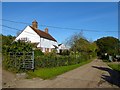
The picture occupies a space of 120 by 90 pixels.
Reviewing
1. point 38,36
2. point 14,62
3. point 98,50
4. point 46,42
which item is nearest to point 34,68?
point 14,62

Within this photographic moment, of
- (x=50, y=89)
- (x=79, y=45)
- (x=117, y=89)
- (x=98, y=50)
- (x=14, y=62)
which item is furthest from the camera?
(x=98, y=50)

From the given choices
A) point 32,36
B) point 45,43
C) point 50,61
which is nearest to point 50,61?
point 50,61

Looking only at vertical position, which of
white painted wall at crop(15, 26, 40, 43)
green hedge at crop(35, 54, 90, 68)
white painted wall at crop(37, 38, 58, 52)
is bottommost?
green hedge at crop(35, 54, 90, 68)

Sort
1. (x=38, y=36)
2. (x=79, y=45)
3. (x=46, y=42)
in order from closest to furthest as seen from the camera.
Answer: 1. (x=38, y=36)
2. (x=46, y=42)
3. (x=79, y=45)

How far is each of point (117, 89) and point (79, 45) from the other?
52.3 m

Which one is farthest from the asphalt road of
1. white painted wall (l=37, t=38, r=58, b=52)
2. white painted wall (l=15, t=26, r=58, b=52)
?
white painted wall (l=37, t=38, r=58, b=52)

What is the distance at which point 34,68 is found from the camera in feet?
70.6

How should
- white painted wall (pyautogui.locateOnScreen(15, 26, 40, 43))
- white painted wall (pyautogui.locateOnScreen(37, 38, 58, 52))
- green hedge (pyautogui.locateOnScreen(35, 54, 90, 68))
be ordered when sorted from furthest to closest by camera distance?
white painted wall (pyautogui.locateOnScreen(37, 38, 58, 52)) < white painted wall (pyautogui.locateOnScreen(15, 26, 40, 43)) < green hedge (pyautogui.locateOnScreen(35, 54, 90, 68))

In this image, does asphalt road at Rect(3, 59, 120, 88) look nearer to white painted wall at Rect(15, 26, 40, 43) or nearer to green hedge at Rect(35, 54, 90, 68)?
green hedge at Rect(35, 54, 90, 68)

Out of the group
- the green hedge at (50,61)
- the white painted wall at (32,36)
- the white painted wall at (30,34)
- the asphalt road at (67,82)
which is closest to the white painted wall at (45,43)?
the white painted wall at (32,36)

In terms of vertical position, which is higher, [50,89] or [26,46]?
[26,46]

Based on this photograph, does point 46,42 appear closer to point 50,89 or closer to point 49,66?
point 49,66

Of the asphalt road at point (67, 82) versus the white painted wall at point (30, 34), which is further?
the white painted wall at point (30, 34)

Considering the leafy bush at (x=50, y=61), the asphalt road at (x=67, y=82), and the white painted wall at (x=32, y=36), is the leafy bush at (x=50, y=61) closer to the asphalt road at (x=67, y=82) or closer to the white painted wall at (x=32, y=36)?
the asphalt road at (x=67, y=82)
